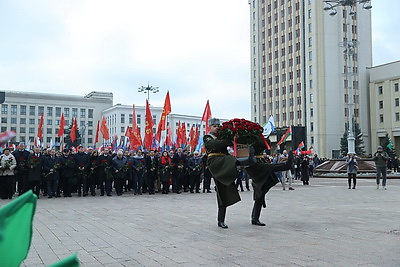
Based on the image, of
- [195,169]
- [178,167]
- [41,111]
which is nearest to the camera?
[178,167]

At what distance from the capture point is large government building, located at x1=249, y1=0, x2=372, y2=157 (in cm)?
7256

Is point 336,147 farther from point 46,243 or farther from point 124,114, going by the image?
point 46,243

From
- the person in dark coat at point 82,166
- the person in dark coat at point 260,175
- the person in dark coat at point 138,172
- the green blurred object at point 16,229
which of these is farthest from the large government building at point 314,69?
the green blurred object at point 16,229

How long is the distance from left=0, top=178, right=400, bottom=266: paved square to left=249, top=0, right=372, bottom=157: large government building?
62144mm

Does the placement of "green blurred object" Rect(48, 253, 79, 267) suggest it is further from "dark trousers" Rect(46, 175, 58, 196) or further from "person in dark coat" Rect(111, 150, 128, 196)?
"person in dark coat" Rect(111, 150, 128, 196)

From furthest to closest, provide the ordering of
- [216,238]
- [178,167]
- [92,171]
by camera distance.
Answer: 1. [178,167]
2. [92,171]
3. [216,238]

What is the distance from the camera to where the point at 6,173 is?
15.4 metres

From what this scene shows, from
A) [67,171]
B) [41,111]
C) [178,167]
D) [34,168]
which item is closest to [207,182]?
[178,167]

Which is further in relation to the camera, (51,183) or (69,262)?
(51,183)

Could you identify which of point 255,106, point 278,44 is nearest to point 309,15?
point 278,44

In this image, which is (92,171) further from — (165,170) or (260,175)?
(260,175)

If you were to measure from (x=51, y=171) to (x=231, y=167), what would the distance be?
33.0 feet

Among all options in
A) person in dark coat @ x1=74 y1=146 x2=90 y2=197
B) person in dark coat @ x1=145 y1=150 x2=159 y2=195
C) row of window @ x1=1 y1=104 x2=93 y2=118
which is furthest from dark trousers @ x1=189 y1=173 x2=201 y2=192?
row of window @ x1=1 y1=104 x2=93 y2=118

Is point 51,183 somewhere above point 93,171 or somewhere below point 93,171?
below
